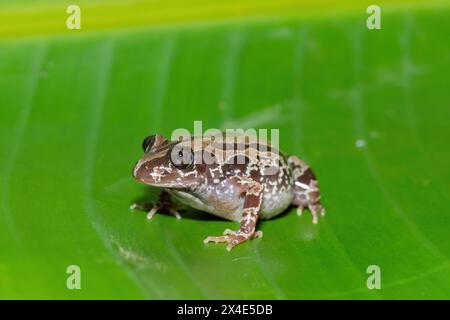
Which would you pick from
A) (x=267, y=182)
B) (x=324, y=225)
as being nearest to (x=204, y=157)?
(x=267, y=182)

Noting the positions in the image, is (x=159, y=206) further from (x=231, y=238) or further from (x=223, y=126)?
(x=223, y=126)

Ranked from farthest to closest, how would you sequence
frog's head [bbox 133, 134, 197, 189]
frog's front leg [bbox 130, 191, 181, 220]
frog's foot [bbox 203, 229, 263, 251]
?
frog's front leg [bbox 130, 191, 181, 220]
frog's head [bbox 133, 134, 197, 189]
frog's foot [bbox 203, 229, 263, 251]

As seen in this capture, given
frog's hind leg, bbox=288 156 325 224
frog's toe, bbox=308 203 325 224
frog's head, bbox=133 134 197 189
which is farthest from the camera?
frog's hind leg, bbox=288 156 325 224

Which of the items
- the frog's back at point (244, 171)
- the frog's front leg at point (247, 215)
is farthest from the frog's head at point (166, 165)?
the frog's front leg at point (247, 215)

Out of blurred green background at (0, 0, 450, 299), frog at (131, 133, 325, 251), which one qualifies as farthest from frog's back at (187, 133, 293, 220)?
blurred green background at (0, 0, 450, 299)

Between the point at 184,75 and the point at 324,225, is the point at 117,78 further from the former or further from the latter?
the point at 324,225

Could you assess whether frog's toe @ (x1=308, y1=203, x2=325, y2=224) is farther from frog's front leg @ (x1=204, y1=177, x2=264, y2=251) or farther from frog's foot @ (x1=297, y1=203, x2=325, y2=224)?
frog's front leg @ (x1=204, y1=177, x2=264, y2=251)

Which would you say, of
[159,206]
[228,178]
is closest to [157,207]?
[159,206]
